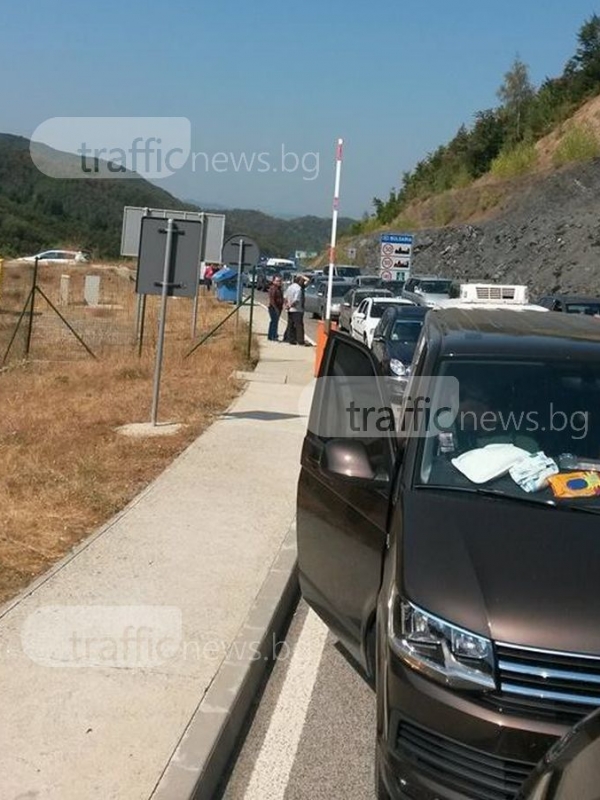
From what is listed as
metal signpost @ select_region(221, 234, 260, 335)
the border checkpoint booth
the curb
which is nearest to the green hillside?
the border checkpoint booth

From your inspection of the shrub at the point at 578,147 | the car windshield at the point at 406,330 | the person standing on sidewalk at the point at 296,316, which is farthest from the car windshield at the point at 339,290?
the shrub at the point at 578,147

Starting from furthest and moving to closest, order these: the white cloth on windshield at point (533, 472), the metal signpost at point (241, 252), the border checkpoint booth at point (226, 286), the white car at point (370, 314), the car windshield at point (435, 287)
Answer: the border checkpoint booth at point (226, 286), the car windshield at point (435, 287), the white car at point (370, 314), the metal signpost at point (241, 252), the white cloth on windshield at point (533, 472)

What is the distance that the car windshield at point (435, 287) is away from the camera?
37.1 m

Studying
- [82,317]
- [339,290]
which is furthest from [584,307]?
[339,290]

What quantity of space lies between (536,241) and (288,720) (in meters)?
47.8

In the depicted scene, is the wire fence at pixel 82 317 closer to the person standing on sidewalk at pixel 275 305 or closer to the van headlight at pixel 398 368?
the person standing on sidewalk at pixel 275 305

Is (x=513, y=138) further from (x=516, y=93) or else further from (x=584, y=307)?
(x=584, y=307)

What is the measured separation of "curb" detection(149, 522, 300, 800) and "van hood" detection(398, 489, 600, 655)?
1109 millimetres

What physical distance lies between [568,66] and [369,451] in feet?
268

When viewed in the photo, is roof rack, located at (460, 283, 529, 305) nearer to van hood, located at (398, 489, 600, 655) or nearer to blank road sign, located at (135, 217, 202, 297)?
blank road sign, located at (135, 217, 202, 297)

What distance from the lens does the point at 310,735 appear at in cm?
453

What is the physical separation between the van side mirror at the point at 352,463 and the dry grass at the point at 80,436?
224 cm

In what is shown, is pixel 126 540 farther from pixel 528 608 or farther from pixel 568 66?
pixel 568 66

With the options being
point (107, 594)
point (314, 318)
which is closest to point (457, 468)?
point (107, 594)
